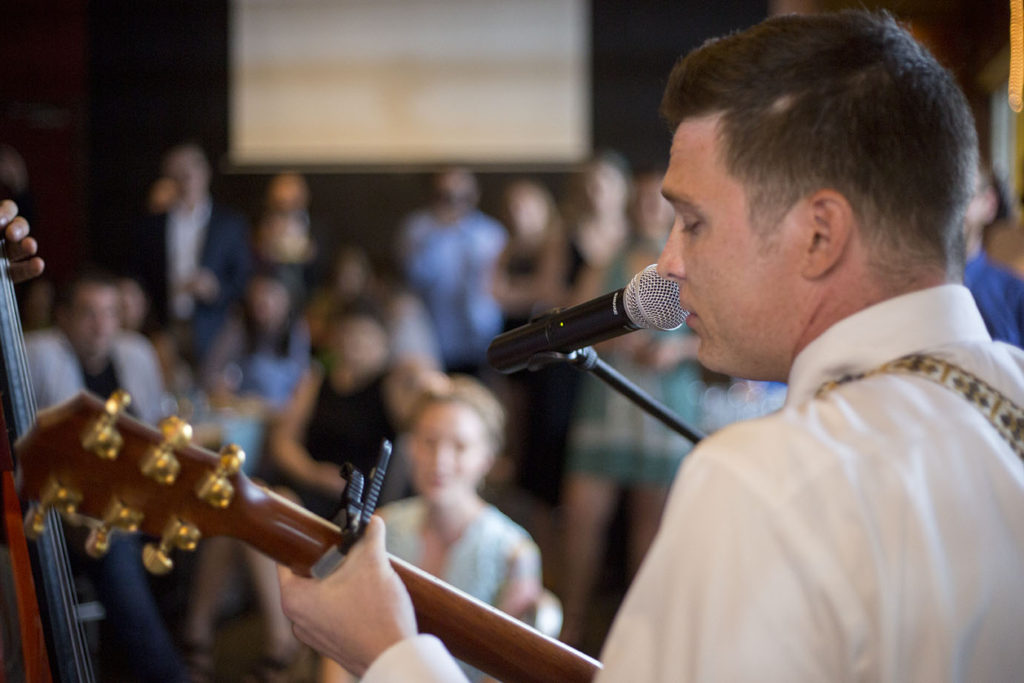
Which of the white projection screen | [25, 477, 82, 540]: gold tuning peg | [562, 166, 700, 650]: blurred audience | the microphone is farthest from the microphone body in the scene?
the white projection screen

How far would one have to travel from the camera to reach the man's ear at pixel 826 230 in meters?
0.71

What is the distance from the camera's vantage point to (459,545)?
2205 millimetres

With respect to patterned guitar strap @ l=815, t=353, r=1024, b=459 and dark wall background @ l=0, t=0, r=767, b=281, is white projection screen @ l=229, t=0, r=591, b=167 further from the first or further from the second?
patterned guitar strap @ l=815, t=353, r=1024, b=459

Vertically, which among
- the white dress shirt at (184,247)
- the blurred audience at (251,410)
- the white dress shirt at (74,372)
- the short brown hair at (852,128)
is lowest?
the blurred audience at (251,410)

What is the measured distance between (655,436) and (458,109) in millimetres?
4580

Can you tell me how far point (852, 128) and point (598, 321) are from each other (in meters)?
0.38

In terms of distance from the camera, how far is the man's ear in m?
0.71

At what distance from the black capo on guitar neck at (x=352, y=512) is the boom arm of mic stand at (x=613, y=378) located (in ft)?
0.97

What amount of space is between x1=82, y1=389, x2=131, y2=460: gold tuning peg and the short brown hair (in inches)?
19.7

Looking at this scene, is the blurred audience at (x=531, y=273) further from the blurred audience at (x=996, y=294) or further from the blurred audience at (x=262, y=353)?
the blurred audience at (x=996, y=294)

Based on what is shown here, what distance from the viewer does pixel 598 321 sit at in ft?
3.40

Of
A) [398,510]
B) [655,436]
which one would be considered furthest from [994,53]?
[398,510]

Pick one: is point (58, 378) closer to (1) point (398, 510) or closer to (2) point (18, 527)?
(1) point (398, 510)

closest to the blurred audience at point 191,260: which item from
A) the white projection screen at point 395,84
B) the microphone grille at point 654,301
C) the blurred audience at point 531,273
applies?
the blurred audience at point 531,273
